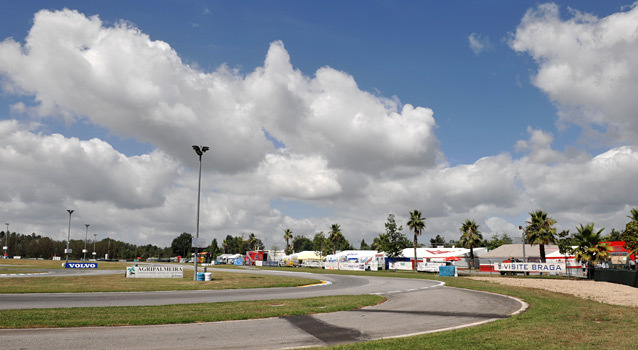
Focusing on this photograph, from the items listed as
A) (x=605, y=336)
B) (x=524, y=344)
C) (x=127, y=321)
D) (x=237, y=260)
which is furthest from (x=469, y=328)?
(x=237, y=260)

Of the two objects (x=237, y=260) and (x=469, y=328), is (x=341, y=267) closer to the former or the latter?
(x=237, y=260)

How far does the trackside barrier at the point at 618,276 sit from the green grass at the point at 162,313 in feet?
86.4

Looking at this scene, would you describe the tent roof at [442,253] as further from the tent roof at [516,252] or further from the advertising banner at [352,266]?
the advertising banner at [352,266]

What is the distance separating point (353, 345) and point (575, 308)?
12683 millimetres

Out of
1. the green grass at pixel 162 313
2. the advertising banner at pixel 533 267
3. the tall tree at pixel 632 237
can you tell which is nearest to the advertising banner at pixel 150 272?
the green grass at pixel 162 313

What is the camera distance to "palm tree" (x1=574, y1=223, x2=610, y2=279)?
45.8 metres

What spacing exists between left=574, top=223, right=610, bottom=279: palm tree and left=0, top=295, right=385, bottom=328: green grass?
37924 millimetres

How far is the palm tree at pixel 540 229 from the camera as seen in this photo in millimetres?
58656

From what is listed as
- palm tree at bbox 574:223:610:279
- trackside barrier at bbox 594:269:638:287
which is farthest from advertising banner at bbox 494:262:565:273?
trackside barrier at bbox 594:269:638:287

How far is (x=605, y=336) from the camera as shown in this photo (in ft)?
36.5

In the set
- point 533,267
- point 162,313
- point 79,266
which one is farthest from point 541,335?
point 79,266

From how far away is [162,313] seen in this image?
51.2 ft

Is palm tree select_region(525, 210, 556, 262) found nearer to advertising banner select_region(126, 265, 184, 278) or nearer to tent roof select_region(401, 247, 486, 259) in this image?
tent roof select_region(401, 247, 486, 259)

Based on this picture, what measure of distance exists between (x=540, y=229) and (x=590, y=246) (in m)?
12.4
